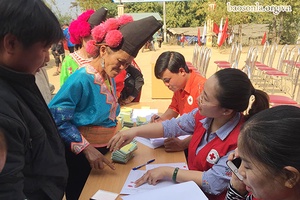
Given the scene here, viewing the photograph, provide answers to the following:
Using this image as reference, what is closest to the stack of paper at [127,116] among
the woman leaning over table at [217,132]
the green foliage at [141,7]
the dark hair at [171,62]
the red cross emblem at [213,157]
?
the dark hair at [171,62]

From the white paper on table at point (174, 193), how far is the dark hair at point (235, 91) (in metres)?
0.44

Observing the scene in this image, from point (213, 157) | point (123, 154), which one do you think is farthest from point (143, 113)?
point (213, 157)

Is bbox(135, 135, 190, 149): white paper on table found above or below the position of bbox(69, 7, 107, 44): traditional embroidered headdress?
below

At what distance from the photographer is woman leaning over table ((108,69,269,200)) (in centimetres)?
147

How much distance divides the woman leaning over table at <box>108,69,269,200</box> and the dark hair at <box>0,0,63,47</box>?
0.90m

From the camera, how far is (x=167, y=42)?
25.5m

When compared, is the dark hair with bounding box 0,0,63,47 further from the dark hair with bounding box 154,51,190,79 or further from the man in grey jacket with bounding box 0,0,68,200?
the dark hair with bounding box 154,51,190,79

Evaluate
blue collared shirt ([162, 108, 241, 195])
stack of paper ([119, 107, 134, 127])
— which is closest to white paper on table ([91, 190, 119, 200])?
blue collared shirt ([162, 108, 241, 195])

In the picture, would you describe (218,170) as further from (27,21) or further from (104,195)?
(27,21)

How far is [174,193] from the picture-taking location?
1372mm

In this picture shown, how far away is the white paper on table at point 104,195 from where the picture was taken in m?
1.38

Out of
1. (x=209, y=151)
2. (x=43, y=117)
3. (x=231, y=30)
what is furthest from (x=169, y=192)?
(x=231, y=30)

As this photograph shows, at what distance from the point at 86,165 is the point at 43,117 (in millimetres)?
828

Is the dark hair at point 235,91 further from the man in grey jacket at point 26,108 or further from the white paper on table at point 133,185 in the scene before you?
the man in grey jacket at point 26,108
